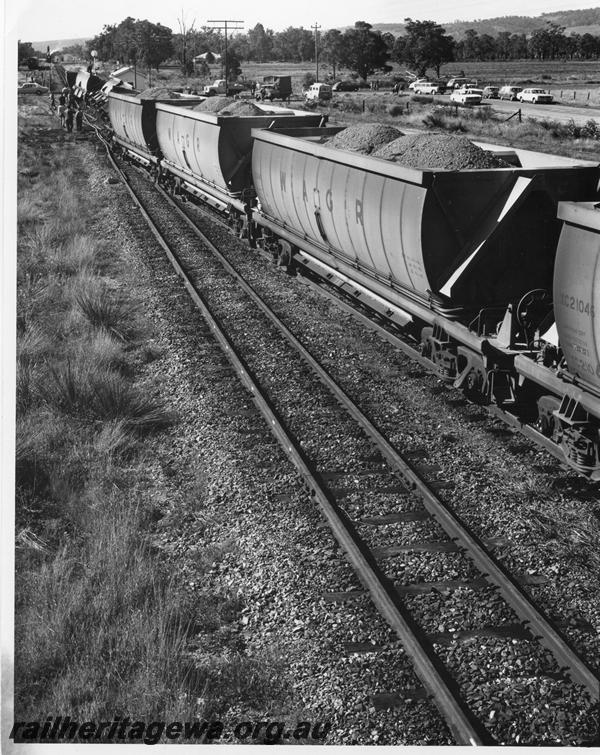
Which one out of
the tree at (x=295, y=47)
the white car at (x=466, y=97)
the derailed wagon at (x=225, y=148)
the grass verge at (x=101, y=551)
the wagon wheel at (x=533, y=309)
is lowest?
the grass verge at (x=101, y=551)

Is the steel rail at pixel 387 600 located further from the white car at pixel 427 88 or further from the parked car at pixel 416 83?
the white car at pixel 427 88

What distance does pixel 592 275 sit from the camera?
6242 millimetres

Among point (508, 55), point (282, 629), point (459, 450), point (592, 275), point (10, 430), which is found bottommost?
point (282, 629)

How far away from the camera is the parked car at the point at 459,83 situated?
6341 cm

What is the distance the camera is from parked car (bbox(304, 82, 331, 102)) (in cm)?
6212

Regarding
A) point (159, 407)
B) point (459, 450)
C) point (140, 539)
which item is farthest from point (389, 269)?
point (140, 539)

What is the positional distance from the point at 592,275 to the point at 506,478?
2430 millimetres

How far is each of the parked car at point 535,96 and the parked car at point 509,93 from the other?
0.77 meters

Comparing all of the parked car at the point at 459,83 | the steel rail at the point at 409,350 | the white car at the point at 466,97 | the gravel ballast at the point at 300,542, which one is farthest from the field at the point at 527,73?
the gravel ballast at the point at 300,542

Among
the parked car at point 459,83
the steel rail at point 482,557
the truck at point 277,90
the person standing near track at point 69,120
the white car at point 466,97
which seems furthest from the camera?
the truck at point 277,90

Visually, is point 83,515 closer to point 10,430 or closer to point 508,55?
point 10,430

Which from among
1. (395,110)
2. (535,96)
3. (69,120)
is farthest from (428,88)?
(69,120)

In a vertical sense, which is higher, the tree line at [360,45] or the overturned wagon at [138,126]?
the tree line at [360,45]

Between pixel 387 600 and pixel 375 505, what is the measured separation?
1.57 metres
